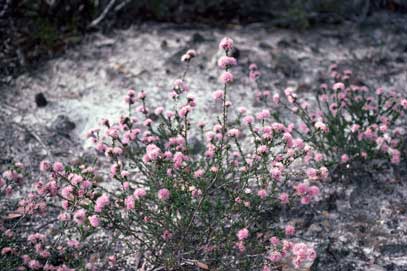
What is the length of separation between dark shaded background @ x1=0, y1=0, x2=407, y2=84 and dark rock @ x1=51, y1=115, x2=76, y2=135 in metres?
0.91

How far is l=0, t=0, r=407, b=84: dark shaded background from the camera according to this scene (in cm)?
527

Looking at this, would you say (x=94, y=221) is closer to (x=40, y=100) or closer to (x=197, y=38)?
(x=40, y=100)

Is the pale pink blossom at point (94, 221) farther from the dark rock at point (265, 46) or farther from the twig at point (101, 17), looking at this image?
the twig at point (101, 17)

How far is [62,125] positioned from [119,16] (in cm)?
223

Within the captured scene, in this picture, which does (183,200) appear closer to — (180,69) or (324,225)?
(324,225)

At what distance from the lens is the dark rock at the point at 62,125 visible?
4402 mm

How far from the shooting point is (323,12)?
6.41 m

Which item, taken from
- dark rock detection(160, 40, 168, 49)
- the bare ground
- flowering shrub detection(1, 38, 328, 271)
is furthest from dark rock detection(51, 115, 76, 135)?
dark rock detection(160, 40, 168, 49)

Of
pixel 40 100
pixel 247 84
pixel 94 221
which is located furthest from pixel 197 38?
pixel 94 221

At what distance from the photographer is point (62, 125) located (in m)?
4.43

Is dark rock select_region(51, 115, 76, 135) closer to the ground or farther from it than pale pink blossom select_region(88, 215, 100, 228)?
closer to the ground

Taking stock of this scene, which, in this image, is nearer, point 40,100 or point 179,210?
point 179,210

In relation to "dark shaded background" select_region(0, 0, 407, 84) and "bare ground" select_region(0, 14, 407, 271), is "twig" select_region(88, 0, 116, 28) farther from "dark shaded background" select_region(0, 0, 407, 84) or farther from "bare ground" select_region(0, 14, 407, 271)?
"bare ground" select_region(0, 14, 407, 271)

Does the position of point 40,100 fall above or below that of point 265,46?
below
